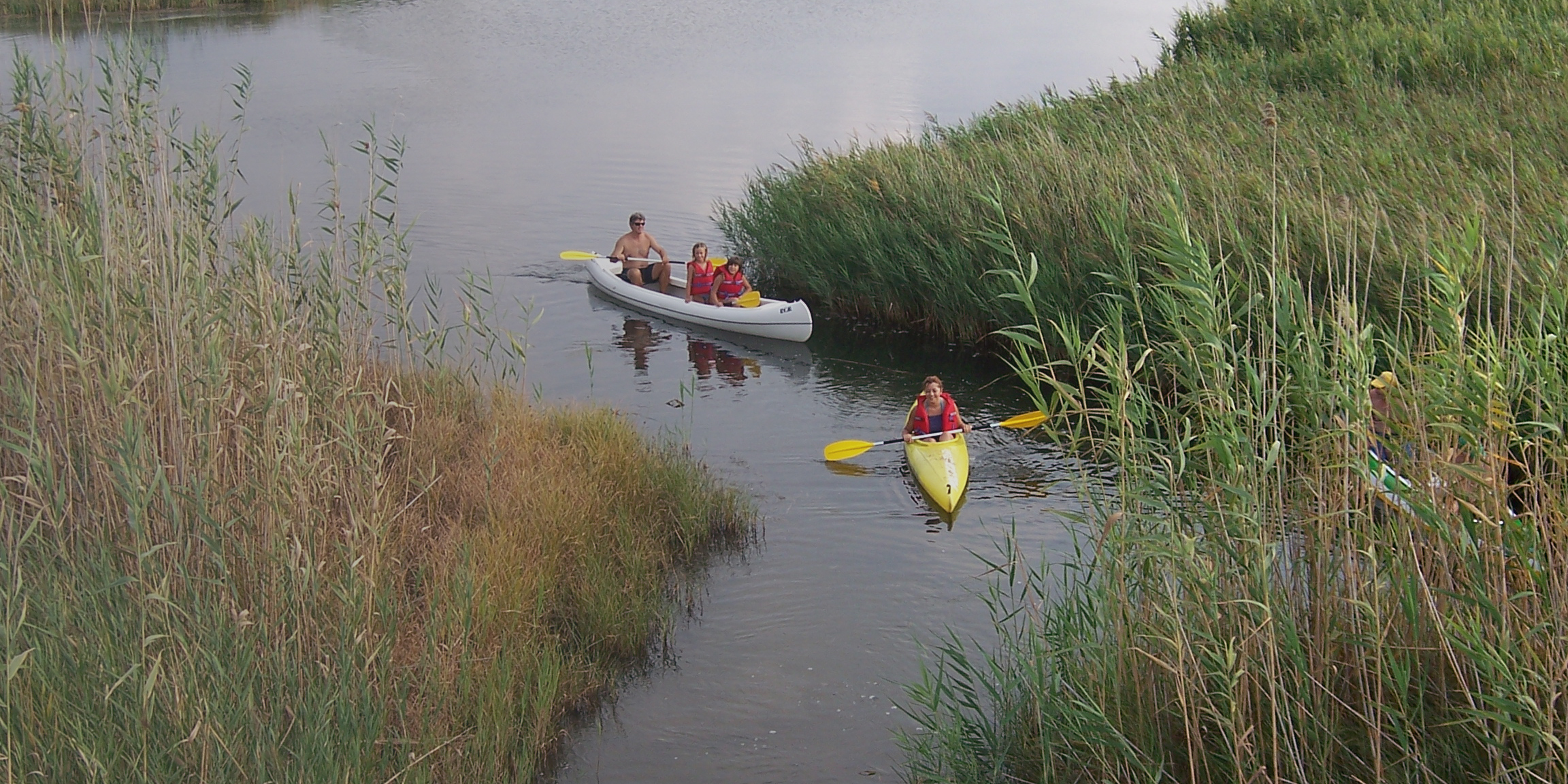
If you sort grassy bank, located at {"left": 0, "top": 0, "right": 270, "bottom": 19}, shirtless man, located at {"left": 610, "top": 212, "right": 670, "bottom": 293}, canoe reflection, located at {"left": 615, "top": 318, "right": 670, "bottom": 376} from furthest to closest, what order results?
grassy bank, located at {"left": 0, "top": 0, "right": 270, "bottom": 19}
shirtless man, located at {"left": 610, "top": 212, "right": 670, "bottom": 293}
canoe reflection, located at {"left": 615, "top": 318, "right": 670, "bottom": 376}

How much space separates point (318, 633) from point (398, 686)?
0.54 metres

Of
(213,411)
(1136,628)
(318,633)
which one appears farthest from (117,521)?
(1136,628)

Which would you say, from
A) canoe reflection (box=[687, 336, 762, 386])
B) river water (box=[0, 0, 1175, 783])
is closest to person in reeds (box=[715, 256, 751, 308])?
river water (box=[0, 0, 1175, 783])

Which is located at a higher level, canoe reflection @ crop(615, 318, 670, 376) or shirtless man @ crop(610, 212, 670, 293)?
shirtless man @ crop(610, 212, 670, 293)

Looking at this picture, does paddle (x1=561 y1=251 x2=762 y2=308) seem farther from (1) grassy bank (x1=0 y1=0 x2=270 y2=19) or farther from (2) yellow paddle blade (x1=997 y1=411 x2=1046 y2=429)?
(1) grassy bank (x1=0 y1=0 x2=270 y2=19)

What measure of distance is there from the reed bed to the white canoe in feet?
26.9

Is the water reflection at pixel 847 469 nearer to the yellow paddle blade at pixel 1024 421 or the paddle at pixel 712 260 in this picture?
the yellow paddle blade at pixel 1024 421

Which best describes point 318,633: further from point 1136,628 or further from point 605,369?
point 605,369

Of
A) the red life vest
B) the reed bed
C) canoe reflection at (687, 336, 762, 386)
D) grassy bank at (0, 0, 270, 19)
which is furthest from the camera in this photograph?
grassy bank at (0, 0, 270, 19)

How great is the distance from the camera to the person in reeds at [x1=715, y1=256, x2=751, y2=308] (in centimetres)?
1332

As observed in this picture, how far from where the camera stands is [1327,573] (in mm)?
3852

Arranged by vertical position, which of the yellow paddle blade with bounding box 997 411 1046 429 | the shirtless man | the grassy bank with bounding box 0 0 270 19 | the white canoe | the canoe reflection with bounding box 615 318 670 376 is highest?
the grassy bank with bounding box 0 0 270 19

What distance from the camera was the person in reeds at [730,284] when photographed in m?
13.3

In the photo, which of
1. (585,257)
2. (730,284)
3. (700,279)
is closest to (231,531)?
(730,284)
